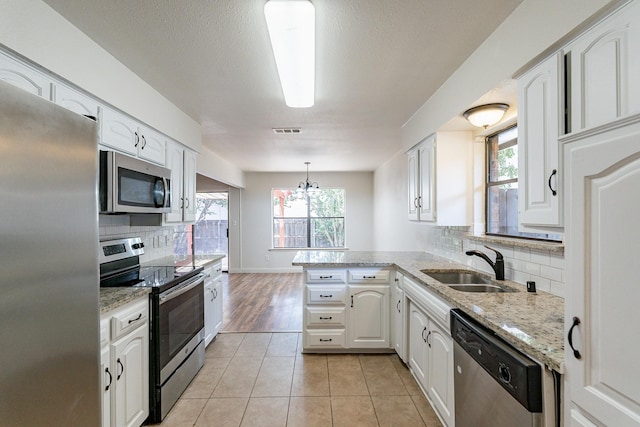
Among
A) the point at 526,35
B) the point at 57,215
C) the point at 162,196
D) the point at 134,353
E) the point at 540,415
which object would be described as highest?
→ the point at 526,35

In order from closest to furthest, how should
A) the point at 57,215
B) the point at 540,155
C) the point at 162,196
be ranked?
the point at 57,215, the point at 540,155, the point at 162,196

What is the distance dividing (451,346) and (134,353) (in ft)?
6.02

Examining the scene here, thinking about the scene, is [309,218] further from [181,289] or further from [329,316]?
[181,289]

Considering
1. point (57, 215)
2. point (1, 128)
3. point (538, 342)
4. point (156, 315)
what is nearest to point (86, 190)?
point (57, 215)

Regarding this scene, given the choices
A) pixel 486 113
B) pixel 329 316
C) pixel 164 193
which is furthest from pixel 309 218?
pixel 486 113

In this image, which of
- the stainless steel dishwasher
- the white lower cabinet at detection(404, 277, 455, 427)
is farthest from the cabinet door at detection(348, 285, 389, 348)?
the stainless steel dishwasher

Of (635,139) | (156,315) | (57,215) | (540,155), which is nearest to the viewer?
(635,139)

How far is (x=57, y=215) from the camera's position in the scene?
2.93ft

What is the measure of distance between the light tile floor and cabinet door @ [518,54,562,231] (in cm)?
151

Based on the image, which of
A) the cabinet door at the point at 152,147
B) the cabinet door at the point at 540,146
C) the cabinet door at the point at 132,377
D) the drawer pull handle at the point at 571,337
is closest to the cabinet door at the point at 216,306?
the cabinet door at the point at 132,377

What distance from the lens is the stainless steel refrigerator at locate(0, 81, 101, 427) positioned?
743 mm

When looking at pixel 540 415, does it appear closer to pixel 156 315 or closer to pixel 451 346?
pixel 451 346

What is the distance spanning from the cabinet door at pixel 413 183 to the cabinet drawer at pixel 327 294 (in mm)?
1126

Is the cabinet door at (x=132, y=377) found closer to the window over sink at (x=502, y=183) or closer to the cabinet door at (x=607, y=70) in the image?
the cabinet door at (x=607, y=70)
